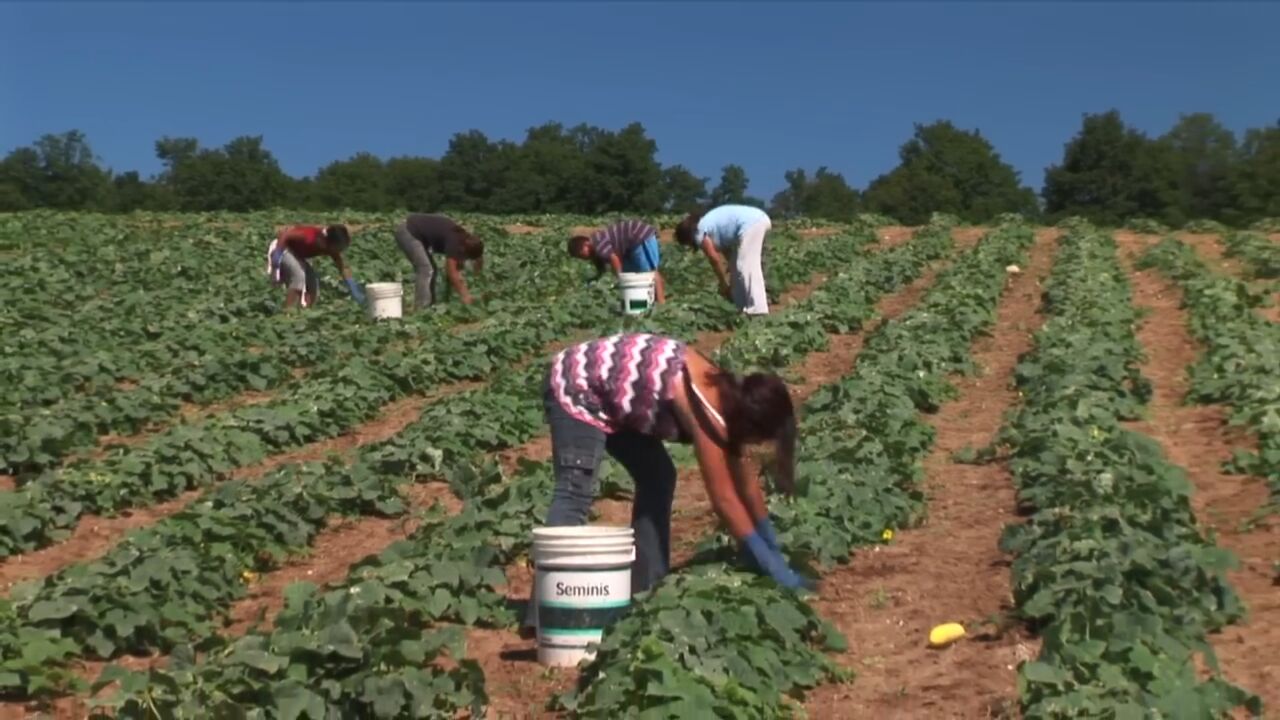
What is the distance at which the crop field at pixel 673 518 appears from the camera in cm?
530

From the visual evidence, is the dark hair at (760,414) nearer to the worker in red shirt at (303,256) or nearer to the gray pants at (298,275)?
the worker in red shirt at (303,256)

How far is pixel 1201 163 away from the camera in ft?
189

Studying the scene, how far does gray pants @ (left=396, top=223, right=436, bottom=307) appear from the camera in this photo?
16641 mm

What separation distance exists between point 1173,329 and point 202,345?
9.12 meters

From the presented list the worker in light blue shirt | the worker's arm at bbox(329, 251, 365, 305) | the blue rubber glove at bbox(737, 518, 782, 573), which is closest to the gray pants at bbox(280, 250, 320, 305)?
the worker's arm at bbox(329, 251, 365, 305)

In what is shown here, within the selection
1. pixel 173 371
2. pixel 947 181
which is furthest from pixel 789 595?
pixel 947 181

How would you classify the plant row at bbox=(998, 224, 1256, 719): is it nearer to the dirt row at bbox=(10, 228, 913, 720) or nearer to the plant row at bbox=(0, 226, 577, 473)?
the dirt row at bbox=(10, 228, 913, 720)

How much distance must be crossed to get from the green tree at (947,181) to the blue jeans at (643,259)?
180 ft

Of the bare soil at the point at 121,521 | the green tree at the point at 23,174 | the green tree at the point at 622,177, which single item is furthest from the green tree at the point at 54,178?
the bare soil at the point at 121,521

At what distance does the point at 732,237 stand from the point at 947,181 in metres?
65.8

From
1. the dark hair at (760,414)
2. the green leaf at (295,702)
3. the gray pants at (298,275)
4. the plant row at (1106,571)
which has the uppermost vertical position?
the gray pants at (298,275)

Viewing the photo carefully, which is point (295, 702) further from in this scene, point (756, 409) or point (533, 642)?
point (756, 409)

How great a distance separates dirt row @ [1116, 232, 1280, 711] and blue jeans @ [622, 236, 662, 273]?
14.9 ft

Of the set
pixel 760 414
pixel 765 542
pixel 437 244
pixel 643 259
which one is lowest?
pixel 765 542
